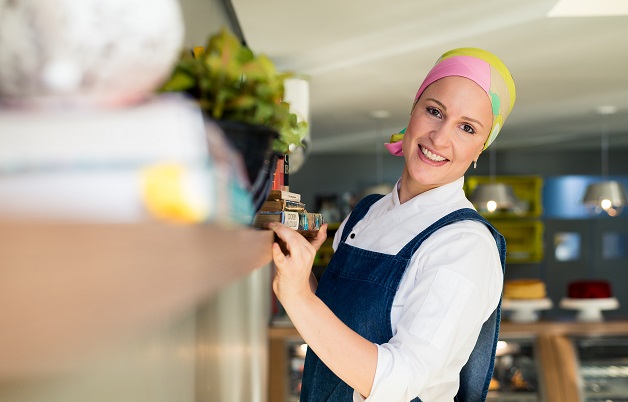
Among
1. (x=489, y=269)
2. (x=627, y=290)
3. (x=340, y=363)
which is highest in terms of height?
(x=489, y=269)

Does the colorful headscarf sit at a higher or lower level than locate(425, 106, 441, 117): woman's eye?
higher

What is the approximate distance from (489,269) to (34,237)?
1.15 m

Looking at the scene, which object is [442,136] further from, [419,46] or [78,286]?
[419,46]

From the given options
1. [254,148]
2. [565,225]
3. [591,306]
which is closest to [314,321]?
[254,148]

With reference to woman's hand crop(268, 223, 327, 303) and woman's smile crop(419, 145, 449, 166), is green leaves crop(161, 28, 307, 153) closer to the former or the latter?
woman's hand crop(268, 223, 327, 303)

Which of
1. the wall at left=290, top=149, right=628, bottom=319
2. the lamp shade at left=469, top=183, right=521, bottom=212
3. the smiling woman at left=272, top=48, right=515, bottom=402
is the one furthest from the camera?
the wall at left=290, top=149, right=628, bottom=319

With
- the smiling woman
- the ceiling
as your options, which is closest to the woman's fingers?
the smiling woman

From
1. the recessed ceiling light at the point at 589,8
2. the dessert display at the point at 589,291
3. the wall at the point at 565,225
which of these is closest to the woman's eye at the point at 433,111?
the recessed ceiling light at the point at 589,8

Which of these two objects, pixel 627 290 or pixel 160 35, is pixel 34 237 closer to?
pixel 160 35

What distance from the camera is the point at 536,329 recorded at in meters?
4.20

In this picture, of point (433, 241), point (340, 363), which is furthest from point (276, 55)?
point (340, 363)

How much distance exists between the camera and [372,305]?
4.62 feet

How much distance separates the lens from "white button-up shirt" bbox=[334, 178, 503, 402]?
1.14 metres

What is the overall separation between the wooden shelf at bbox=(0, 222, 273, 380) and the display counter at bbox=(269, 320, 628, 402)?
411 centimetres
